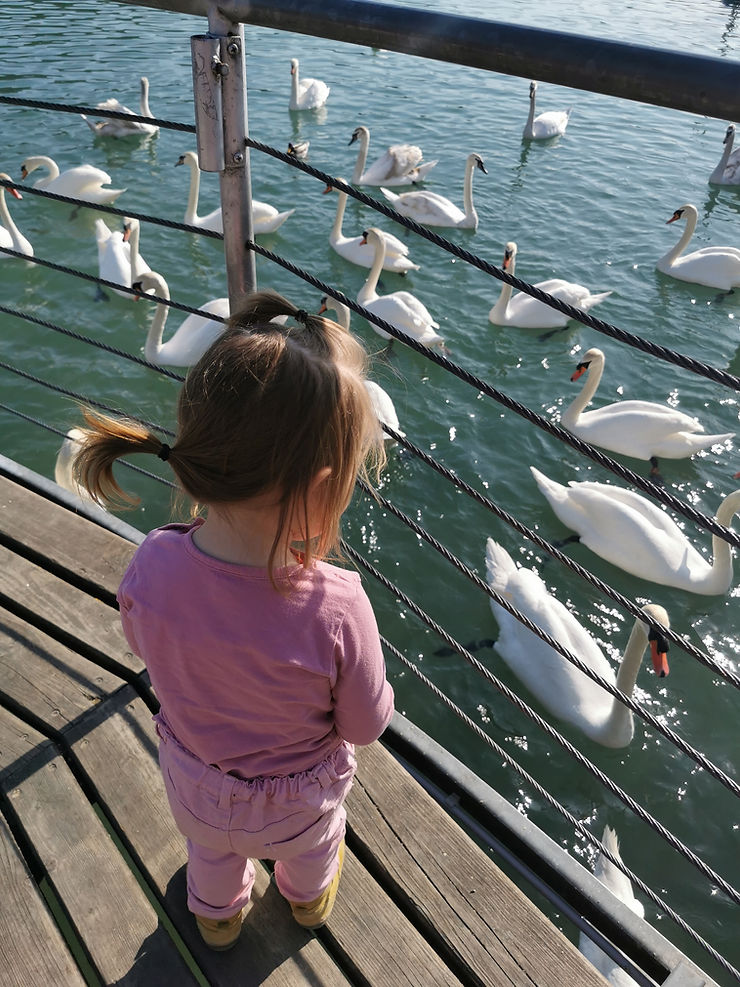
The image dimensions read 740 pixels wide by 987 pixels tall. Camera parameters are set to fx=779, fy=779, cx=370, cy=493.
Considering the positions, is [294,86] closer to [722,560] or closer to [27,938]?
[722,560]

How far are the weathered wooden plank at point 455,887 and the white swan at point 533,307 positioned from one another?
663 cm

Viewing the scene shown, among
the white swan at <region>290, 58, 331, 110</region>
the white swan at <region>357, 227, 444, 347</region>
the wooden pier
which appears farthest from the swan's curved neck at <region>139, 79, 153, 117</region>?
the wooden pier

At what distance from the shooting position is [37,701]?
87.9 inches

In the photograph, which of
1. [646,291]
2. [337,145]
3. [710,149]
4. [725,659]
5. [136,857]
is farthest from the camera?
[710,149]

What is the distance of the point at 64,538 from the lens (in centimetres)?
273

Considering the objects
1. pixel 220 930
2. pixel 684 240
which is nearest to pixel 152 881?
pixel 220 930

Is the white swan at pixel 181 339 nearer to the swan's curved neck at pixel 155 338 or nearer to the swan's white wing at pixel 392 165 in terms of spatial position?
the swan's curved neck at pixel 155 338

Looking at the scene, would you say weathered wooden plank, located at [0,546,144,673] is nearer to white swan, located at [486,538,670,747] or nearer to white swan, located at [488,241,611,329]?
white swan, located at [486,538,670,747]

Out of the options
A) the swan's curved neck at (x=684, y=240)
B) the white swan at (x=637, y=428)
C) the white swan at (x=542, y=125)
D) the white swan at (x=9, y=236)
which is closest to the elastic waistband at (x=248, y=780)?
the white swan at (x=637, y=428)

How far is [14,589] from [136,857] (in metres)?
1.04

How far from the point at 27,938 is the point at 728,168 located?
1391 centimetres

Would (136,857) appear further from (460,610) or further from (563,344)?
(563,344)

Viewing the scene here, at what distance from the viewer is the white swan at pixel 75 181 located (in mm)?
9852

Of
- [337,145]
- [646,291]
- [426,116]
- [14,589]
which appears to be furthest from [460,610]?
[426,116]
